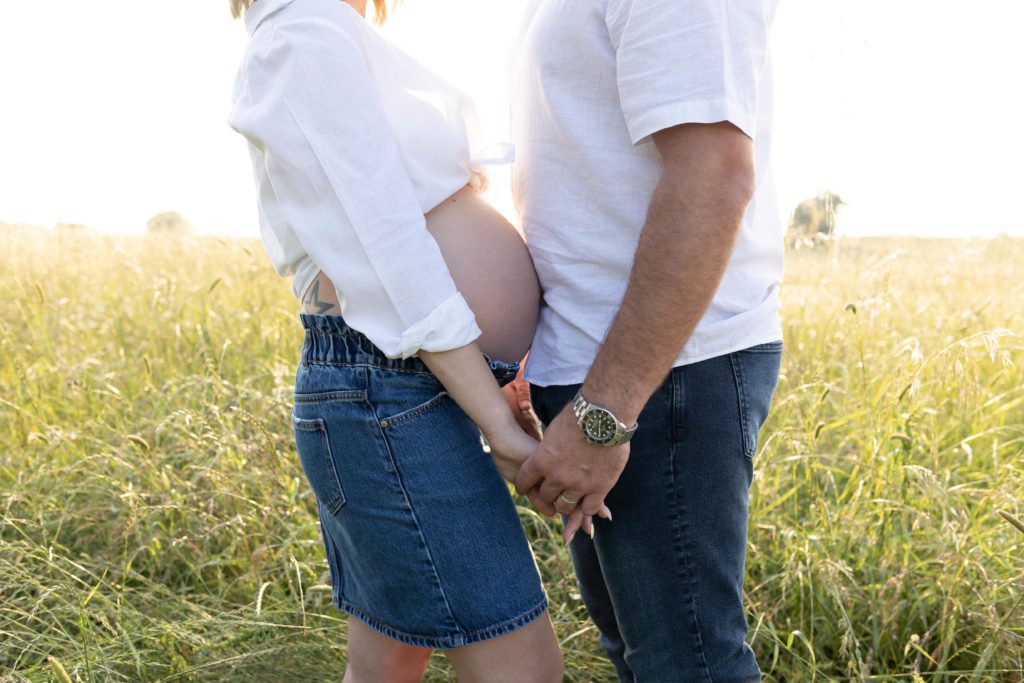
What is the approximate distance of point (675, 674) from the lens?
1.51 m

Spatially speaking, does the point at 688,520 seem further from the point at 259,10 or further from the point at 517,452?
the point at 259,10

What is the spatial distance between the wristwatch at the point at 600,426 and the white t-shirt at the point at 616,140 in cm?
11

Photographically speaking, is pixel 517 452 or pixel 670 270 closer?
pixel 670 270

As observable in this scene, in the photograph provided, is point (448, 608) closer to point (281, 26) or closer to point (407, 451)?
point (407, 451)

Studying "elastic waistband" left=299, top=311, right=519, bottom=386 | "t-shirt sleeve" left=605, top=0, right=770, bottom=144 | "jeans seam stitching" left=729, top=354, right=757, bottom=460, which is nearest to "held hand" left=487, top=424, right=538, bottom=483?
"elastic waistband" left=299, top=311, right=519, bottom=386

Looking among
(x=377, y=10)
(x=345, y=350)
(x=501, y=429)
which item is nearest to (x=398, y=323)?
(x=345, y=350)

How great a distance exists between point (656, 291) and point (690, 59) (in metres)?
0.33

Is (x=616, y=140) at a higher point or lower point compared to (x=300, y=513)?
higher

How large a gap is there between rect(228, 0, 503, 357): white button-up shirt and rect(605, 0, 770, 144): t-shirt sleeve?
1.17 ft

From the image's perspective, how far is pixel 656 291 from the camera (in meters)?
1.31

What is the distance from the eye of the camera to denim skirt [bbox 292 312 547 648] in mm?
1391

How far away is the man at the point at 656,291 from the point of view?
1.27m

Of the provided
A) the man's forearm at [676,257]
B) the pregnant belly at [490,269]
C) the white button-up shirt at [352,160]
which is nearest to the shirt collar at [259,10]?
the white button-up shirt at [352,160]

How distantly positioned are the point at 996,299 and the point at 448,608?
13.2 ft
